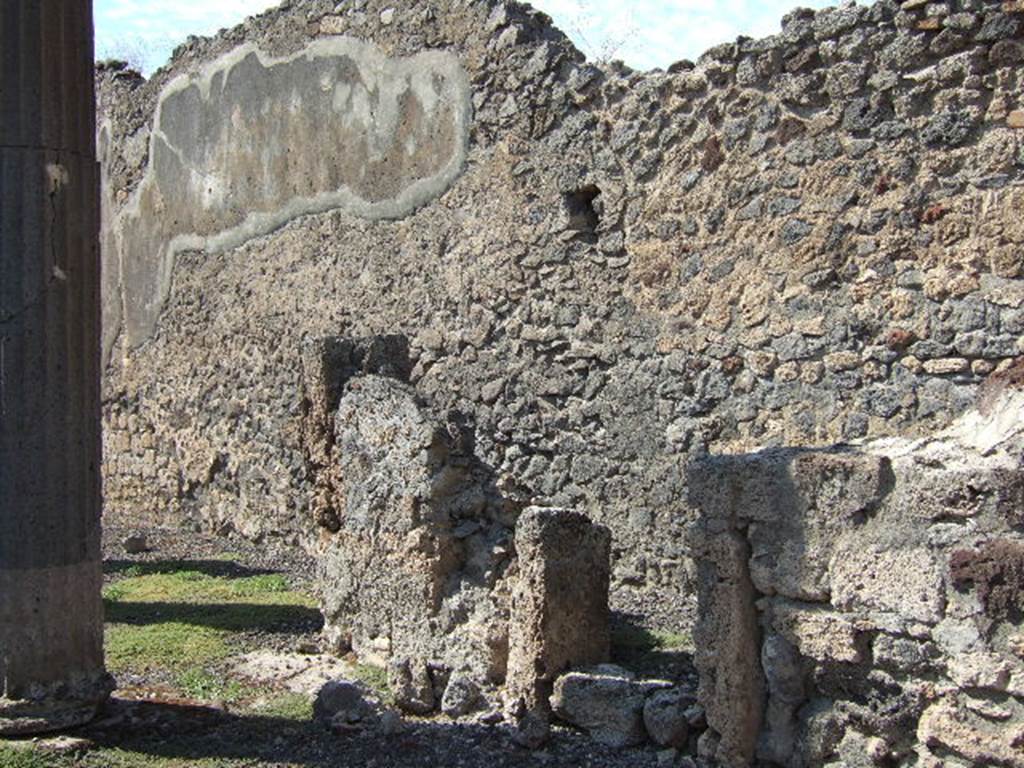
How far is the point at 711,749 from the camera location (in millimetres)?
3805

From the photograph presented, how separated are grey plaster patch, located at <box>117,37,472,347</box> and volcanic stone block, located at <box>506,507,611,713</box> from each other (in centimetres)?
377

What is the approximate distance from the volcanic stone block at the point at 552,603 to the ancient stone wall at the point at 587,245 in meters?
0.52

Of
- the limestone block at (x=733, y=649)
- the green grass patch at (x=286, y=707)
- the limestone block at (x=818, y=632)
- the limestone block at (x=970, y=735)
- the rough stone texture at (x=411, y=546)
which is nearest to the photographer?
the limestone block at (x=970, y=735)

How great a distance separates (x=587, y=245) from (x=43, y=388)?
133 inches

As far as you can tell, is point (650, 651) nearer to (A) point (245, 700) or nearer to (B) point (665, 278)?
(A) point (245, 700)

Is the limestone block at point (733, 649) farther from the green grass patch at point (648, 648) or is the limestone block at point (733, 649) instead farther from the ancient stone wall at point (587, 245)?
the ancient stone wall at point (587, 245)

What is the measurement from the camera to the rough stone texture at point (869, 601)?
10.2 feet

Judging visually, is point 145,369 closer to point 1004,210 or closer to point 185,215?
point 185,215

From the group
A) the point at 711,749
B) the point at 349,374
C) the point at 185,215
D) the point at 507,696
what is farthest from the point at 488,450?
the point at 185,215

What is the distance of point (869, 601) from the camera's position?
3.37 meters

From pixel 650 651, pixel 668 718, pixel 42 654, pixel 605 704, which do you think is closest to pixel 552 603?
pixel 605 704

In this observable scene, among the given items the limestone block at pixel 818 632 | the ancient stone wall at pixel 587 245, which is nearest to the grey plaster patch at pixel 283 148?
the ancient stone wall at pixel 587 245

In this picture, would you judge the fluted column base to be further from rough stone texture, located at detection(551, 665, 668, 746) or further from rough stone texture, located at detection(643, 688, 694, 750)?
rough stone texture, located at detection(643, 688, 694, 750)

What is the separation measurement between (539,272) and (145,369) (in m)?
5.15
